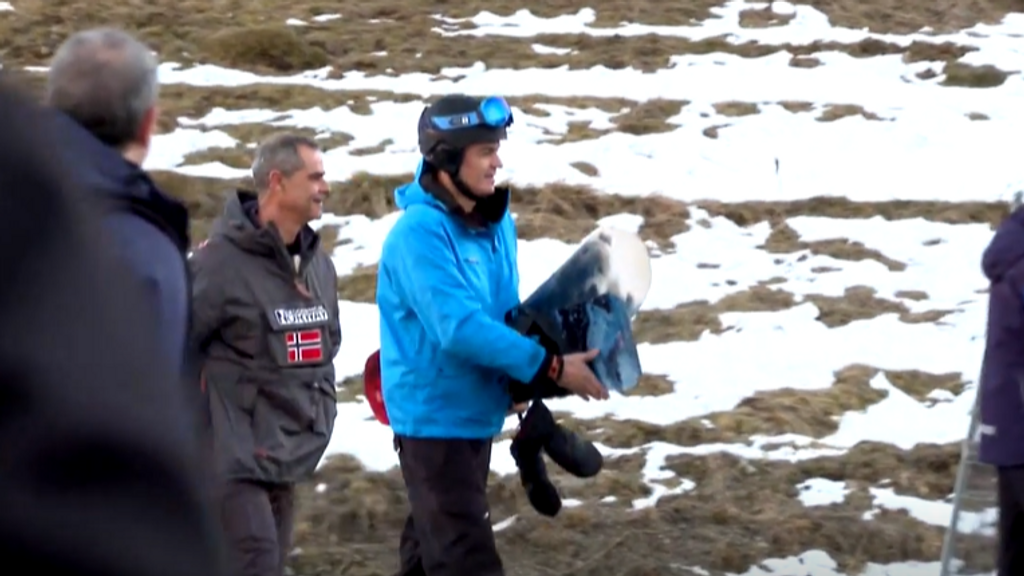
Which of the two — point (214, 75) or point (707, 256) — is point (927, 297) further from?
point (214, 75)

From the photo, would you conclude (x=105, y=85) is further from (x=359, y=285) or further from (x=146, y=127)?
(x=359, y=285)

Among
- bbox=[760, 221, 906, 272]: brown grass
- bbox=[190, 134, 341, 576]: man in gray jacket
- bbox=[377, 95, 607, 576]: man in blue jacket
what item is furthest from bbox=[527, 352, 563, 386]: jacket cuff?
bbox=[760, 221, 906, 272]: brown grass

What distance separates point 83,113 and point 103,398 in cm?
172

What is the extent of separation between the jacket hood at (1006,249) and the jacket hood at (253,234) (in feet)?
6.78

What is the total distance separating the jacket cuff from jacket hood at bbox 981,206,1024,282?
4.25 ft

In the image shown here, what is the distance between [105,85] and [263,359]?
2.00m

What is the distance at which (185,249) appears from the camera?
2297mm

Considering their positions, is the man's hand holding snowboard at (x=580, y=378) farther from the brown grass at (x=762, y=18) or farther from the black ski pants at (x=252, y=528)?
the brown grass at (x=762, y=18)

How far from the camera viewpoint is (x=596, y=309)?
14.8 ft

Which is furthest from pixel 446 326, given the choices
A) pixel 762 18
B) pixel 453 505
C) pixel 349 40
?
pixel 762 18

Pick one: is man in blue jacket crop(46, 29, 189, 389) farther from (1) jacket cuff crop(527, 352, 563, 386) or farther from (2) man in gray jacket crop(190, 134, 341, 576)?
(1) jacket cuff crop(527, 352, 563, 386)

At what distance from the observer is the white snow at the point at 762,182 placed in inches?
308

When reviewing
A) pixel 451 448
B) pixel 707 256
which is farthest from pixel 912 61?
pixel 451 448

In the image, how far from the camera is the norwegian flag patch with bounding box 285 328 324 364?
14.8 feet
